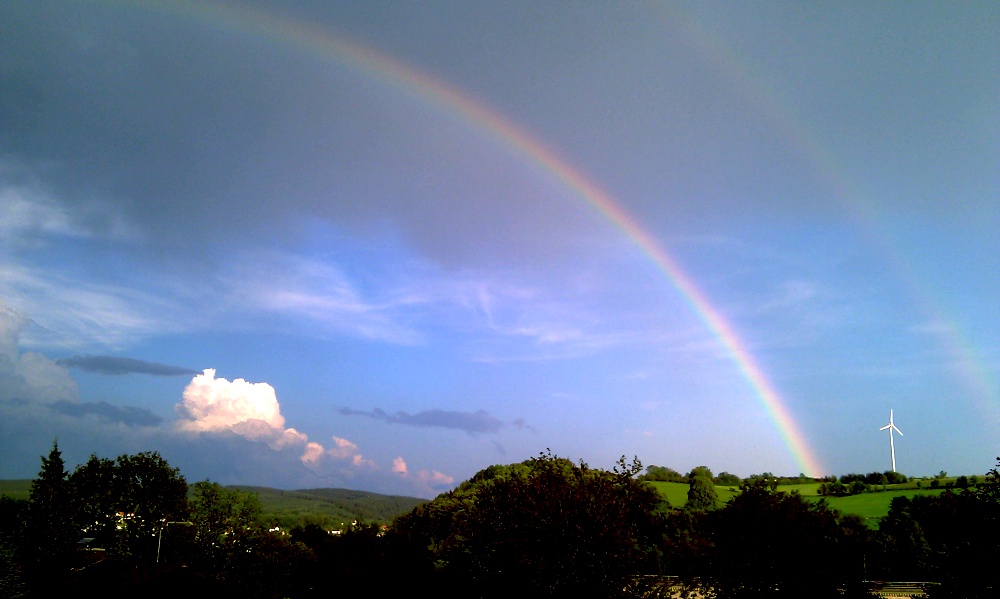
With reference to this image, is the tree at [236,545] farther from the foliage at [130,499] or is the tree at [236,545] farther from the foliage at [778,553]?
the foliage at [778,553]

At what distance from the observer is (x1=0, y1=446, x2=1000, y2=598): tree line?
2419 cm

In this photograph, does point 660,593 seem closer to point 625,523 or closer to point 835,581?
point 625,523

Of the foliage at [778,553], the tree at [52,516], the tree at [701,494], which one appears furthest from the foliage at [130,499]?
the tree at [701,494]

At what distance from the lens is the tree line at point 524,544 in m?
24.2

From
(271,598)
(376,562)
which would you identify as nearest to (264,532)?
(271,598)

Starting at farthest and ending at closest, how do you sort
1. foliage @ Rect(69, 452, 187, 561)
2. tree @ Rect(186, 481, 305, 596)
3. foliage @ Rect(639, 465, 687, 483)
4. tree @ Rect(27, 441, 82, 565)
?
1. foliage @ Rect(639, 465, 687, 483)
2. foliage @ Rect(69, 452, 187, 561)
3. tree @ Rect(186, 481, 305, 596)
4. tree @ Rect(27, 441, 82, 565)

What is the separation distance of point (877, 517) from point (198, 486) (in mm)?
77113

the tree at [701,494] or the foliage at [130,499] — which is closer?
the foliage at [130,499]

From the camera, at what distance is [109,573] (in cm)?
3891

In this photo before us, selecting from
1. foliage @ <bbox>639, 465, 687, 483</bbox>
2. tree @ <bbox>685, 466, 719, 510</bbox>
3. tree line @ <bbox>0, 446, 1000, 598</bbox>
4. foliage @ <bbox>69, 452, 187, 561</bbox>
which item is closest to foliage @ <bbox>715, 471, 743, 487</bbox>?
foliage @ <bbox>639, 465, 687, 483</bbox>

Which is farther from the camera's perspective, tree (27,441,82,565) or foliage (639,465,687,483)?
foliage (639,465,687,483)

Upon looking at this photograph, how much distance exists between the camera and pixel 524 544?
965 inches

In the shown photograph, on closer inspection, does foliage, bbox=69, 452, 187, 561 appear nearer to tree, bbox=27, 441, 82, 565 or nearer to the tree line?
the tree line

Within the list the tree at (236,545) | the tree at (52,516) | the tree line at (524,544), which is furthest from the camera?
the tree at (236,545)
